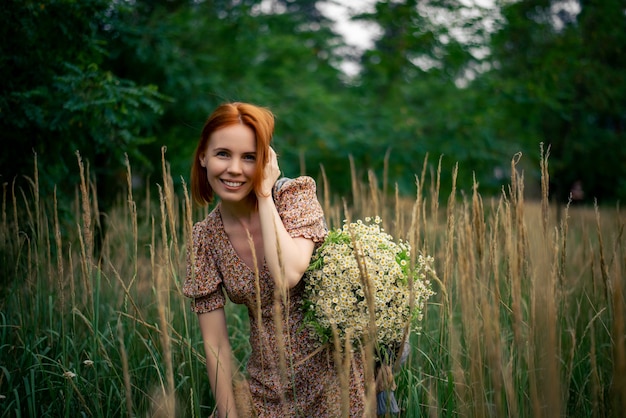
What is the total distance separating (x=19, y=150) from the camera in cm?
310

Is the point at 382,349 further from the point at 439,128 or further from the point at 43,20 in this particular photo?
the point at 439,128

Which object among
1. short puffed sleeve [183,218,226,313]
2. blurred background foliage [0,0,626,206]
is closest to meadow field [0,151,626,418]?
short puffed sleeve [183,218,226,313]

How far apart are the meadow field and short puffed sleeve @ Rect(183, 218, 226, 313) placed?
6 cm

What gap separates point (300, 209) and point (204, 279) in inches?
18.2

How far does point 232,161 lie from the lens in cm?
162

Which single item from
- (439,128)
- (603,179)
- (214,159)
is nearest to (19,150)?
(214,159)

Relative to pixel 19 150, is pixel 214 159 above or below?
below

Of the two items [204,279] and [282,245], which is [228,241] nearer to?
[204,279]

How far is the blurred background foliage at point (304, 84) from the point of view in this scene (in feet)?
10.0

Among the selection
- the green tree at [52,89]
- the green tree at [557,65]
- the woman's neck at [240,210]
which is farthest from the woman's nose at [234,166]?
the green tree at [557,65]

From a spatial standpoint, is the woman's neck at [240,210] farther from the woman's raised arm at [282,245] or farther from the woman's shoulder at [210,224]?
the woman's raised arm at [282,245]

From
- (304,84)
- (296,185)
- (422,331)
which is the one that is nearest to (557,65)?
(304,84)

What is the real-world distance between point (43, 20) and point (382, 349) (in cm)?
296

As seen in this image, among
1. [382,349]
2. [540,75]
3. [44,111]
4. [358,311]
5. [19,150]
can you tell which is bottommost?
[382,349]
